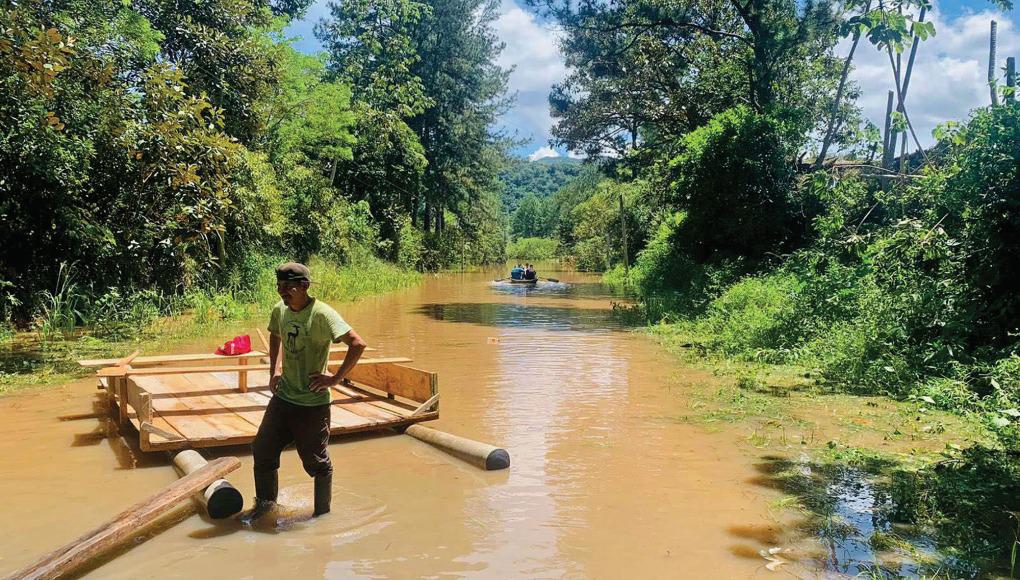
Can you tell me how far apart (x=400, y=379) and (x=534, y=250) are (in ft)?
276

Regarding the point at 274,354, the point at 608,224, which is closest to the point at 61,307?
the point at 274,354

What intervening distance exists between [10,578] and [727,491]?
185 inches

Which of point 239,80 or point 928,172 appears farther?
point 239,80

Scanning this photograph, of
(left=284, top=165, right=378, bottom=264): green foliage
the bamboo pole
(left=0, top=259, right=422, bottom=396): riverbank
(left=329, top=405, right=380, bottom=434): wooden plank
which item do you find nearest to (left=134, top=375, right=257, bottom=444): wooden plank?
(left=329, top=405, right=380, bottom=434): wooden plank

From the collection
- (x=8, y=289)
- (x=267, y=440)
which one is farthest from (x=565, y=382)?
(x=8, y=289)

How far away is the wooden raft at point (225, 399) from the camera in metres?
6.15

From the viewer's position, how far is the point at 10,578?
3.46 metres

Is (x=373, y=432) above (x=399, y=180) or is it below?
below

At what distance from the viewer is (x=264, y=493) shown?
4.84 meters

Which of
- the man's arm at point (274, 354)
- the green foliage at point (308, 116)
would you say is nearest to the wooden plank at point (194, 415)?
the man's arm at point (274, 354)

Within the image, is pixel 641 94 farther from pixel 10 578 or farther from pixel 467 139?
pixel 10 578

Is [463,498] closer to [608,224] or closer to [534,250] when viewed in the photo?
[608,224]

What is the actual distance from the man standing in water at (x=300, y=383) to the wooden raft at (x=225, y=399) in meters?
1.59

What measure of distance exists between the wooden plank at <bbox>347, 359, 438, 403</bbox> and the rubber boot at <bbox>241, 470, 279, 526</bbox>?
2549 mm
